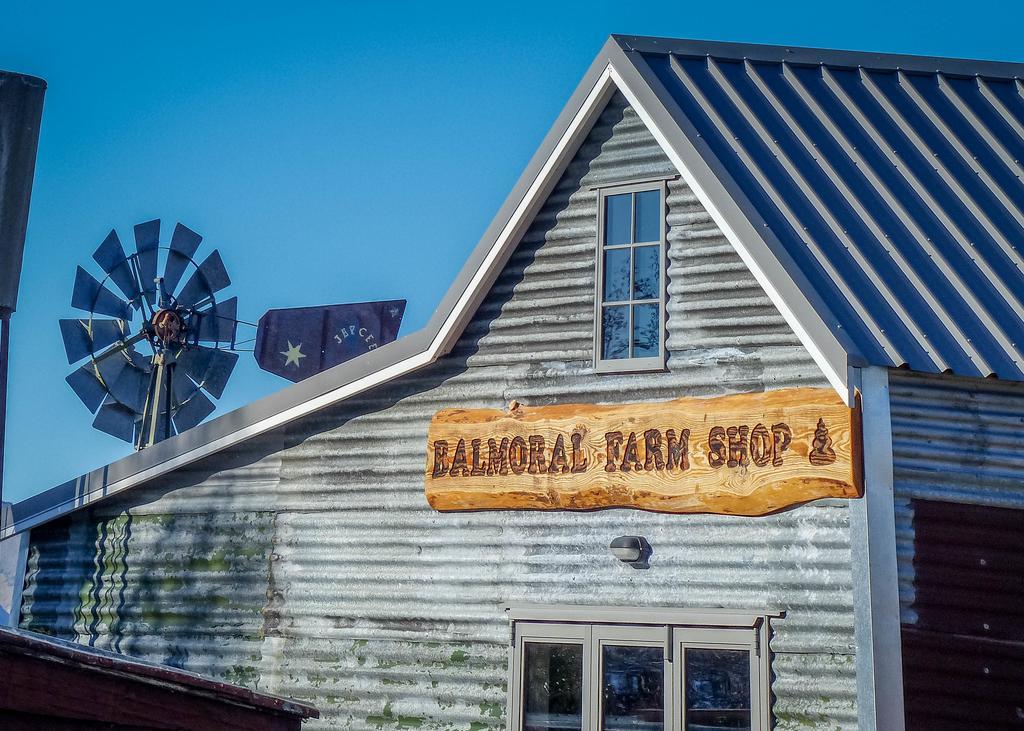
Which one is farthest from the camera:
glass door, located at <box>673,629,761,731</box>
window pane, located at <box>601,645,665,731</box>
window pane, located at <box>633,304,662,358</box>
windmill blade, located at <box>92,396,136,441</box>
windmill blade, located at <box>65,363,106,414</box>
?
windmill blade, located at <box>92,396,136,441</box>

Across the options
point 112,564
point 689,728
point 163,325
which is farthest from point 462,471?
point 163,325

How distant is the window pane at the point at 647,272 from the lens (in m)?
10.7

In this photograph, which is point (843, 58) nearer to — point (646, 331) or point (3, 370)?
point (646, 331)

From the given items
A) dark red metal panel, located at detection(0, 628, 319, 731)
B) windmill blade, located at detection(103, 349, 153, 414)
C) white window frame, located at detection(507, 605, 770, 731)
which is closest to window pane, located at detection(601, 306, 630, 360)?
white window frame, located at detection(507, 605, 770, 731)

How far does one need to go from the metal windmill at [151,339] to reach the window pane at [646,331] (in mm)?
10959

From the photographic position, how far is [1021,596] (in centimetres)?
927

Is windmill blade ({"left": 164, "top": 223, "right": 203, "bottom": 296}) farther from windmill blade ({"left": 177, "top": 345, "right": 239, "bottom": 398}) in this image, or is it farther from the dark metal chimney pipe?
the dark metal chimney pipe

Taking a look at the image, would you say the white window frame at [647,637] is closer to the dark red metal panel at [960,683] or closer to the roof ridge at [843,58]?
the dark red metal panel at [960,683]

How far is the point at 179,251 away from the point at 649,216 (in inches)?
454

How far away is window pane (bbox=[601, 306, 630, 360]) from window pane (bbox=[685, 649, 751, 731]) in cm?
269

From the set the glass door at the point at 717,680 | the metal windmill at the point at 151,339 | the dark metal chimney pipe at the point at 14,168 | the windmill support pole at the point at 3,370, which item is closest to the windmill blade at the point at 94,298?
the metal windmill at the point at 151,339

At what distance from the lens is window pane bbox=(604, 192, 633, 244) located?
11.0 meters

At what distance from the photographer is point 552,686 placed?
33.5 feet

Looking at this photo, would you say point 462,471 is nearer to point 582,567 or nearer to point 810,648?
point 582,567
